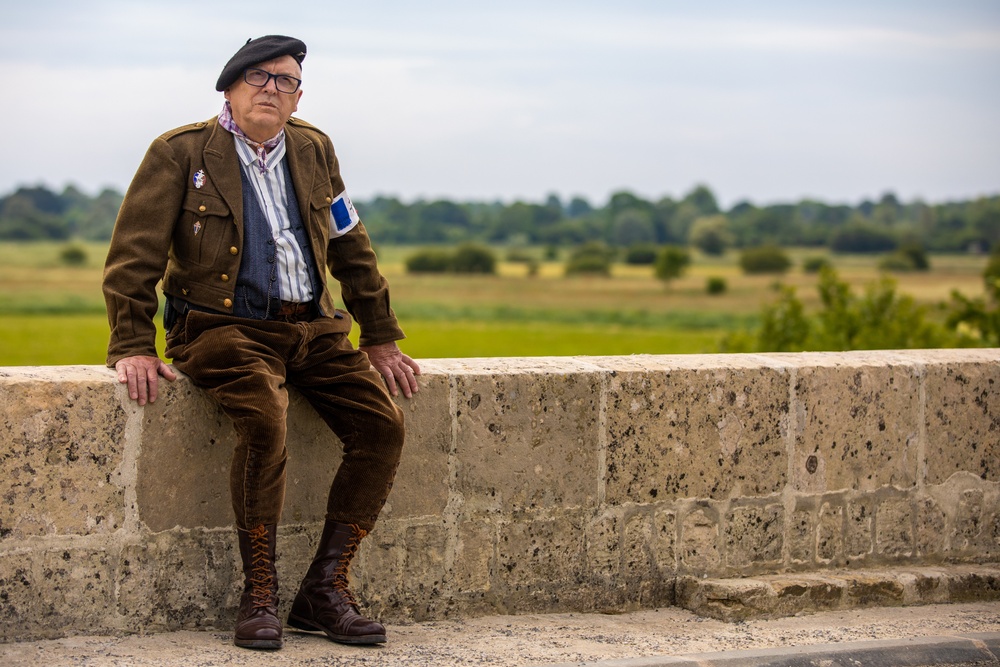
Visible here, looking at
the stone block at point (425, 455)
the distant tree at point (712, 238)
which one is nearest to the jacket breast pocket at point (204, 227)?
the stone block at point (425, 455)

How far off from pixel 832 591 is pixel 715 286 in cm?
9261

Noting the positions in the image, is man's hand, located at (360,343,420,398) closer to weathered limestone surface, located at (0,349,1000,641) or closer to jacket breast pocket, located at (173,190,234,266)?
weathered limestone surface, located at (0,349,1000,641)

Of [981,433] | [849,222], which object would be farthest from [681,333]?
[981,433]

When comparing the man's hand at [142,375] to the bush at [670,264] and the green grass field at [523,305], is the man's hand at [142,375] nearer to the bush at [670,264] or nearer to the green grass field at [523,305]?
the green grass field at [523,305]

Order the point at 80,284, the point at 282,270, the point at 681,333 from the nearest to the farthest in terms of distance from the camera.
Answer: the point at 282,270 < the point at 681,333 < the point at 80,284

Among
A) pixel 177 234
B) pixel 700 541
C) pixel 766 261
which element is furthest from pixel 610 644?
pixel 766 261

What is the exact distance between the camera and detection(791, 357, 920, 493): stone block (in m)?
4.29

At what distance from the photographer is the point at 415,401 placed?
3.86m

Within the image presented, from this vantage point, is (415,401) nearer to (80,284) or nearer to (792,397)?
(792,397)

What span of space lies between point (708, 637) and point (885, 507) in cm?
98

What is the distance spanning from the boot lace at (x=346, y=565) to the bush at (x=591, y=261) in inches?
3960

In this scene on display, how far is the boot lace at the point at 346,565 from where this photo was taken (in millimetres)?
3641

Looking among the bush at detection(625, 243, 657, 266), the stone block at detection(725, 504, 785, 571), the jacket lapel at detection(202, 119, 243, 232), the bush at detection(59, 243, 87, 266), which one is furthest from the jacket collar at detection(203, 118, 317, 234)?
the bush at detection(625, 243, 657, 266)

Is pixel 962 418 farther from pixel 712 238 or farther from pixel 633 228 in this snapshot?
pixel 633 228
